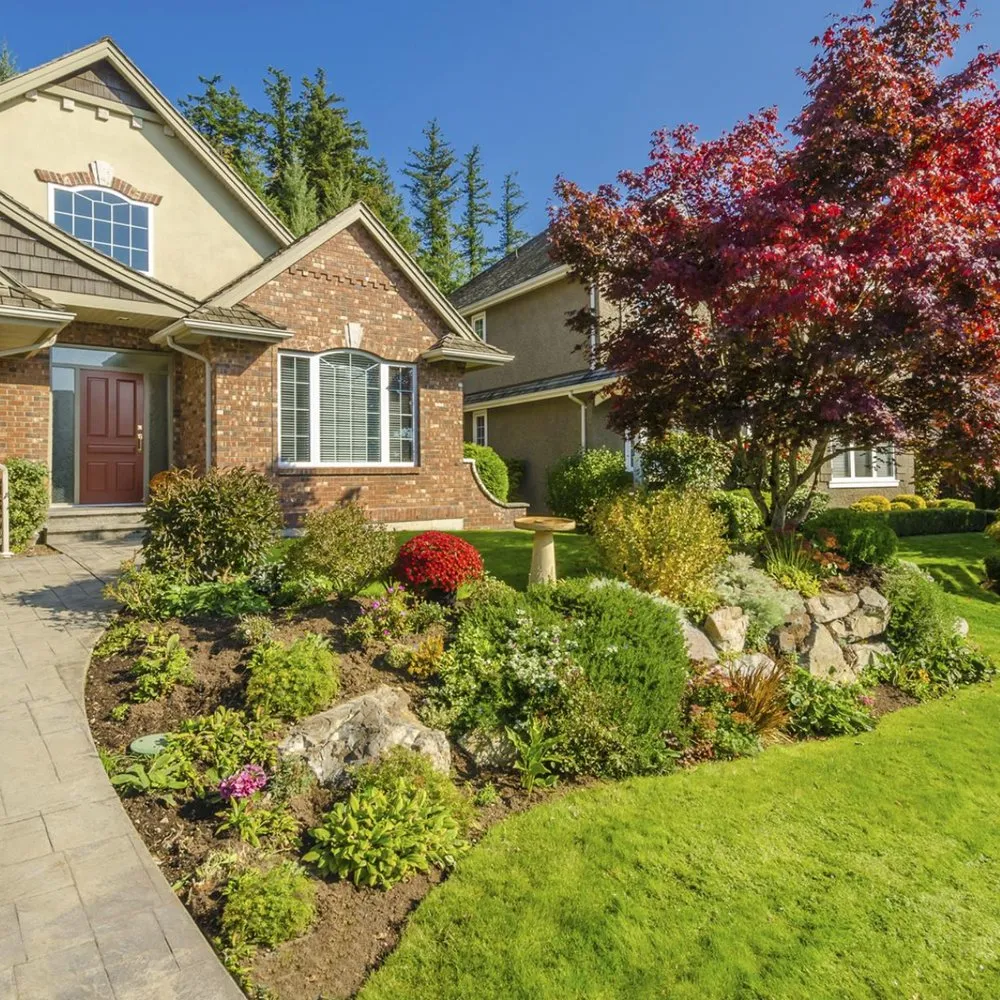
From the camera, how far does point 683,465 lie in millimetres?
14328

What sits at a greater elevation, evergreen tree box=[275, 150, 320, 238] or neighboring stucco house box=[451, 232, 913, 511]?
evergreen tree box=[275, 150, 320, 238]

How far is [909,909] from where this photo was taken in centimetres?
357

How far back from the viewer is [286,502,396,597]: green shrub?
6.26 metres

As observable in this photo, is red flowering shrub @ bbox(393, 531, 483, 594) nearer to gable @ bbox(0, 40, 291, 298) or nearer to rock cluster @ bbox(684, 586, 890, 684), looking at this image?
rock cluster @ bbox(684, 586, 890, 684)

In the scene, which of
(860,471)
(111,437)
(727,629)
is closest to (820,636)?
(727,629)

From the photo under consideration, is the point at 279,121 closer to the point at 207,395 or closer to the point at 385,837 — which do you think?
the point at 207,395

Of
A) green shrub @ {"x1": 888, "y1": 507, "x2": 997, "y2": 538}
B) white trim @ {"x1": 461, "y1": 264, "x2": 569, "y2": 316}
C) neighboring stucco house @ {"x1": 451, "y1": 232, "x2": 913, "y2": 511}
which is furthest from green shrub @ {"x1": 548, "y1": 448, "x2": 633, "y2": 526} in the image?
green shrub @ {"x1": 888, "y1": 507, "x2": 997, "y2": 538}

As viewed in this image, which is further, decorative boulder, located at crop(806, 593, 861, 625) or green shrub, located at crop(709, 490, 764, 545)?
green shrub, located at crop(709, 490, 764, 545)

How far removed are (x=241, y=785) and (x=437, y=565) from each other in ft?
9.01

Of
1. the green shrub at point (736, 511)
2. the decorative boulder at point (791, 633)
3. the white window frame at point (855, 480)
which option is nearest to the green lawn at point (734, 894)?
the decorative boulder at point (791, 633)

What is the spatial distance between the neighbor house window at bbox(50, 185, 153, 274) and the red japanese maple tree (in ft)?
30.0

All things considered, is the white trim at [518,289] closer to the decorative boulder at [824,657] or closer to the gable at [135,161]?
the gable at [135,161]

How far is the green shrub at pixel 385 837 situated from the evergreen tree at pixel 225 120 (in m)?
30.5

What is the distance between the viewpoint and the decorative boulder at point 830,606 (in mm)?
7129
